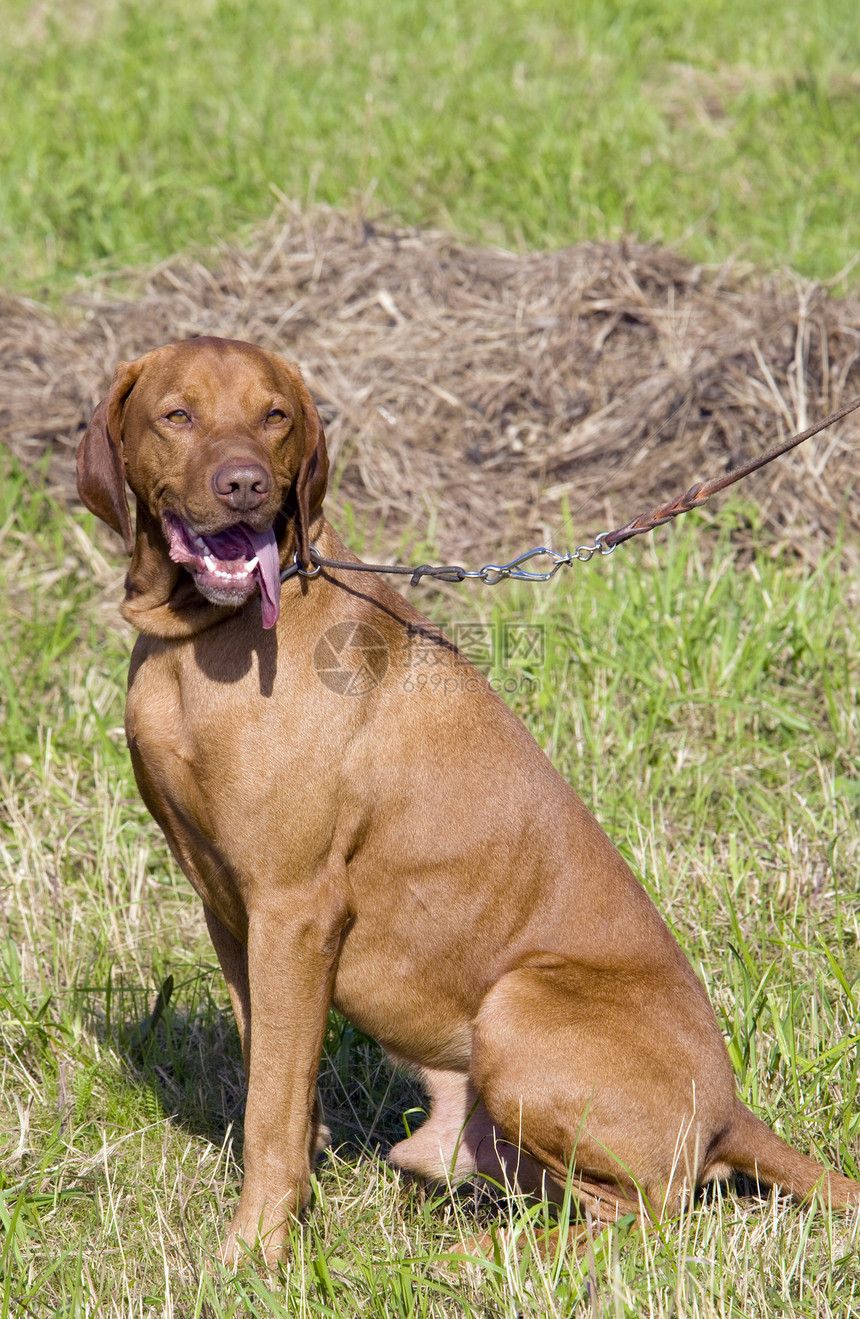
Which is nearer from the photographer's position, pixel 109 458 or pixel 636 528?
pixel 109 458

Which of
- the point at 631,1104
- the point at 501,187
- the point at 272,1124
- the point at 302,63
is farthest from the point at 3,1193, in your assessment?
the point at 302,63

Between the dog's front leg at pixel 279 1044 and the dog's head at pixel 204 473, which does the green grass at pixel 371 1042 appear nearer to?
the dog's front leg at pixel 279 1044

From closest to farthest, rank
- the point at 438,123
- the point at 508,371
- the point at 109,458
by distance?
1. the point at 109,458
2. the point at 508,371
3. the point at 438,123

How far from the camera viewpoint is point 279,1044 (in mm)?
3004

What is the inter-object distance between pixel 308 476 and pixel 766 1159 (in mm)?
2041

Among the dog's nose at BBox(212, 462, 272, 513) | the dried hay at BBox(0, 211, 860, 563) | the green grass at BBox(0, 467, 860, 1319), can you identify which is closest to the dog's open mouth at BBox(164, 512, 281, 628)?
the dog's nose at BBox(212, 462, 272, 513)

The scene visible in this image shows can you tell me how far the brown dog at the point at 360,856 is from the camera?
2959 millimetres

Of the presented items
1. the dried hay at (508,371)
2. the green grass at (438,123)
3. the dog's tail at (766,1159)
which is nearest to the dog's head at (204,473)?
the dog's tail at (766,1159)

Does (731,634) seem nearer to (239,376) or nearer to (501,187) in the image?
(239,376)

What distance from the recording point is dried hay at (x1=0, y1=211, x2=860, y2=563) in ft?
20.8

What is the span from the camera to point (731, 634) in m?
5.14

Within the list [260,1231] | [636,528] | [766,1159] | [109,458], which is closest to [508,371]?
[636,528]

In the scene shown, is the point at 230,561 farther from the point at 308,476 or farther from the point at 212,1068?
the point at 212,1068

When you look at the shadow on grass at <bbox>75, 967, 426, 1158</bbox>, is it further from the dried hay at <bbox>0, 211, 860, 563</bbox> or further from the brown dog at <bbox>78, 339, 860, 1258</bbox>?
the dried hay at <bbox>0, 211, 860, 563</bbox>
